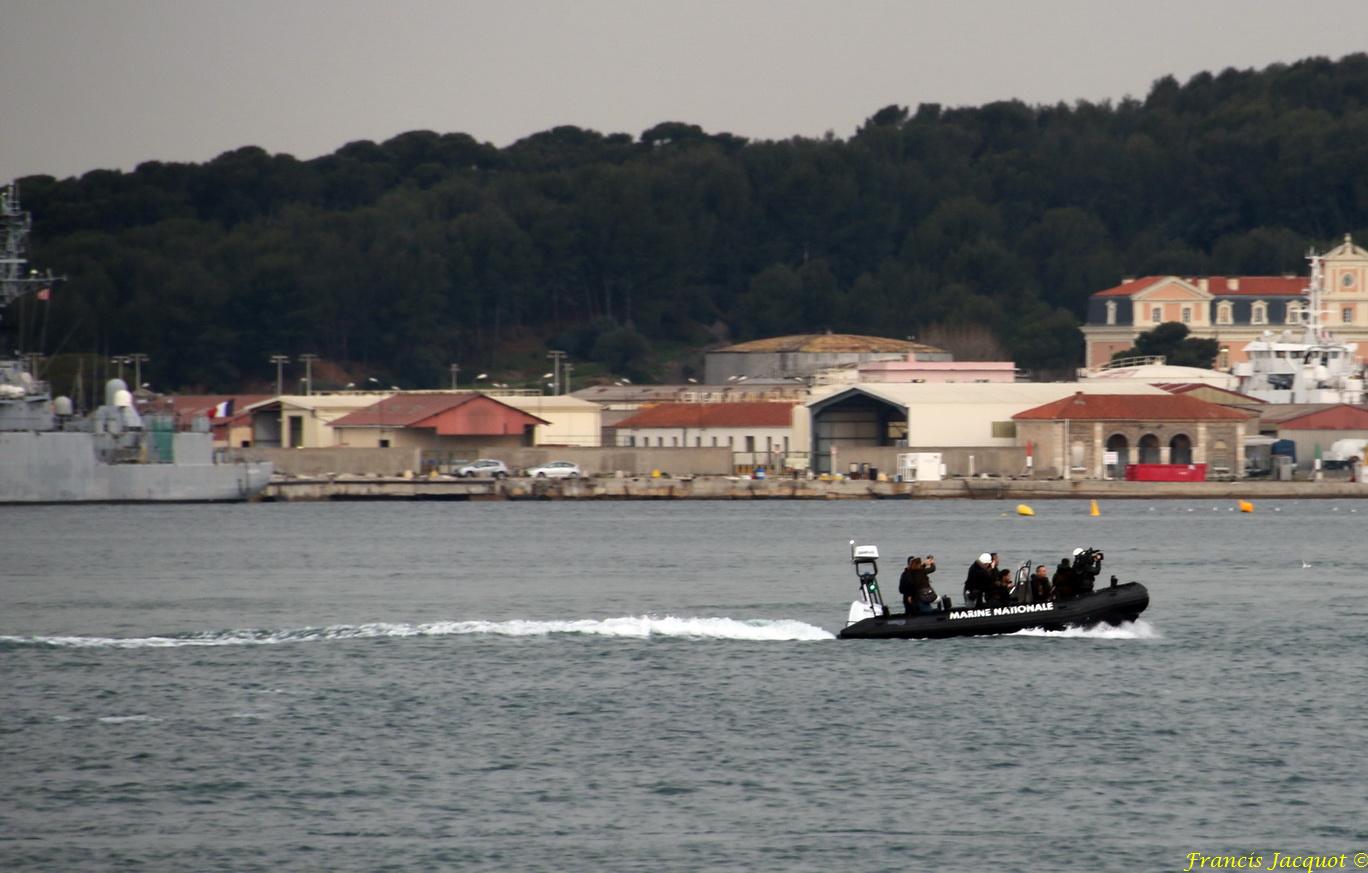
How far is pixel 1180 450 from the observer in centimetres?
9856

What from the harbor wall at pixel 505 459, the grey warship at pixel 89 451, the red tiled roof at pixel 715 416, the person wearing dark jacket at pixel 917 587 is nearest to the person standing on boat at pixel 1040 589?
the person wearing dark jacket at pixel 917 587

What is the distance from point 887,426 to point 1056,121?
297 ft

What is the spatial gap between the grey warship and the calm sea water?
35.6 metres

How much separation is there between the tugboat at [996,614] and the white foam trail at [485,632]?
6.96 ft

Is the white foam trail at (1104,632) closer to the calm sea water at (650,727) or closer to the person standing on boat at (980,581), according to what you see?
the calm sea water at (650,727)

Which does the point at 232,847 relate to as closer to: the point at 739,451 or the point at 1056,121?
the point at 739,451

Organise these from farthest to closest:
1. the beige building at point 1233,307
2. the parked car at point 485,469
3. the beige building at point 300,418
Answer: the beige building at point 1233,307, the beige building at point 300,418, the parked car at point 485,469

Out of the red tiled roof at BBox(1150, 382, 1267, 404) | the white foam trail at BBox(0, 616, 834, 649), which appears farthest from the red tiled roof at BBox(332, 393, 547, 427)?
the white foam trail at BBox(0, 616, 834, 649)

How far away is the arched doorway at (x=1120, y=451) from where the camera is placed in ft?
321

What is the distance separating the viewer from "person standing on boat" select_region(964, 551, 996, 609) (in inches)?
1383

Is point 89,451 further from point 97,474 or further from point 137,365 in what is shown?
point 137,365

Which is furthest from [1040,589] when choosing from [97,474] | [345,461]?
[345,461]

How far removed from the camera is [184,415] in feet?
372

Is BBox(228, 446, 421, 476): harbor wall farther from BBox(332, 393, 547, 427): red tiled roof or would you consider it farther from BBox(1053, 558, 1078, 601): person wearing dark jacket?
BBox(1053, 558, 1078, 601): person wearing dark jacket
